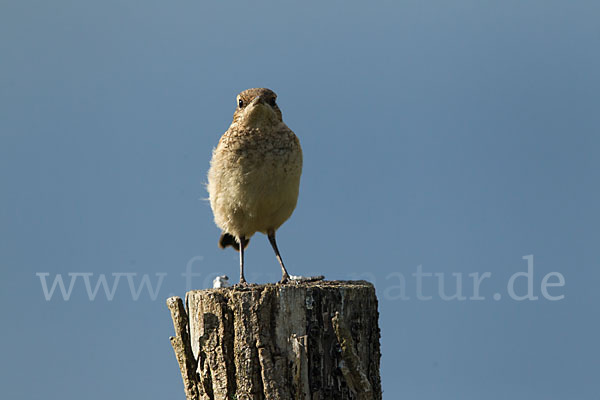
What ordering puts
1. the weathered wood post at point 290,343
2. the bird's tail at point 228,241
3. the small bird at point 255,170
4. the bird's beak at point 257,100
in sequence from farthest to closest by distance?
the bird's tail at point 228,241
the bird's beak at point 257,100
the small bird at point 255,170
the weathered wood post at point 290,343

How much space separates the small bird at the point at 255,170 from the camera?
6.25 metres

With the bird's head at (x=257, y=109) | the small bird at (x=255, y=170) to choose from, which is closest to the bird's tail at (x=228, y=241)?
the small bird at (x=255, y=170)

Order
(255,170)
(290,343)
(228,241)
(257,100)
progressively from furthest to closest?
(228,241) < (257,100) < (255,170) < (290,343)

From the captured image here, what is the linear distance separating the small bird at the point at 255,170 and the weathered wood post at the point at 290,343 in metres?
1.41

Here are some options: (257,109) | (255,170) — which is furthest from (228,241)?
(257,109)

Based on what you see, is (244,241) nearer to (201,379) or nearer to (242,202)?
(242,202)

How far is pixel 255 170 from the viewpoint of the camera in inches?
245

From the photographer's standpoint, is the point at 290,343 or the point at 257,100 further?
the point at 257,100

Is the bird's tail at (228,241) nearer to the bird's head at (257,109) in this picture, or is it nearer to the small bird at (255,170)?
the small bird at (255,170)

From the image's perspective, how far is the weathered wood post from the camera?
4.59 meters

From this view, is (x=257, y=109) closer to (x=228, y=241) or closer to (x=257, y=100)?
(x=257, y=100)

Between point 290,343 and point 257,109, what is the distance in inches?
100

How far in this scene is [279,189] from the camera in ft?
20.6

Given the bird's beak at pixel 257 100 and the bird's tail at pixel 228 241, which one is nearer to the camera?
the bird's beak at pixel 257 100
